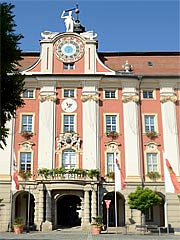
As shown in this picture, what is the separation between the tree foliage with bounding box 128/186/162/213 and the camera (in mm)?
29969

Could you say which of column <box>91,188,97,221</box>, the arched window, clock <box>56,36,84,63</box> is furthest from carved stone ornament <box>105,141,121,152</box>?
clock <box>56,36,84,63</box>

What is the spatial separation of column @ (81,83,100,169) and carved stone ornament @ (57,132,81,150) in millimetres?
659

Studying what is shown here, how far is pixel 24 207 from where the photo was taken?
34906 millimetres

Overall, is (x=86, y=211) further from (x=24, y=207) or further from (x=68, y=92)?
(x=68, y=92)

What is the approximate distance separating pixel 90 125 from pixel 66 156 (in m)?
3.65

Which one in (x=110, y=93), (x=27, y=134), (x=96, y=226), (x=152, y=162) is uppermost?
(x=110, y=93)

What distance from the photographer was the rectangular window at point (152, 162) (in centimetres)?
3447

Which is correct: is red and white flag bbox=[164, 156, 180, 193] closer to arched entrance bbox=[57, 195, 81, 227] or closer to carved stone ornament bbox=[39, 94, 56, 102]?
arched entrance bbox=[57, 195, 81, 227]

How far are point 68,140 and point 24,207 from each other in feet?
24.2

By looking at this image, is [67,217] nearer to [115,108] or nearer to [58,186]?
[58,186]

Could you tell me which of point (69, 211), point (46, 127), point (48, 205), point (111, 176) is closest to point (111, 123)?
point (111, 176)

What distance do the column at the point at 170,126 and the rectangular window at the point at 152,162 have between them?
3.81ft

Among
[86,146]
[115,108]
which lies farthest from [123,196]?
[115,108]

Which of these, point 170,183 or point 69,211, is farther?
point 69,211
